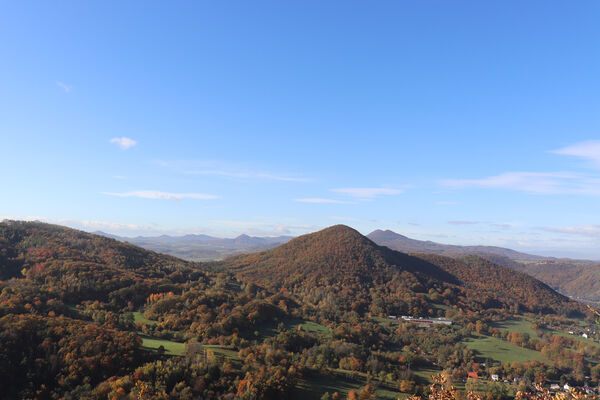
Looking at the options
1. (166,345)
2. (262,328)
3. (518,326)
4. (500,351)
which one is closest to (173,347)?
(166,345)

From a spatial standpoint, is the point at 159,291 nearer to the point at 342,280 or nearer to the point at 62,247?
the point at 62,247

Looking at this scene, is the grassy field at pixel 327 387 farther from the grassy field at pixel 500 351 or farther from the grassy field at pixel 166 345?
the grassy field at pixel 500 351

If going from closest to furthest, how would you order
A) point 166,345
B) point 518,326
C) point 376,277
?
point 166,345, point 518,326, point 376,277

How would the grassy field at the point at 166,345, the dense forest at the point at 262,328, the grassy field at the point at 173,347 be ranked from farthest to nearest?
the grassy field at the point at 173,347 < the grassy field at the point at 166,345 < the dense forest at the point at 262,328

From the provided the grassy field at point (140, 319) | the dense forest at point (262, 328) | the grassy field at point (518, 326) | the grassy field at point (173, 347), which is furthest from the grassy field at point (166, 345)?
the grassy field at point (518, 326)

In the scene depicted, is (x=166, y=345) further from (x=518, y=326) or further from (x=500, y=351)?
(x=518, y=326)

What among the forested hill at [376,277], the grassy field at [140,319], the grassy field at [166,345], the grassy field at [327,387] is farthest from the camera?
the forested hill at [376,277]

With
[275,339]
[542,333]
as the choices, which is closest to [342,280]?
[542,333]
